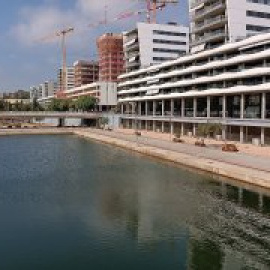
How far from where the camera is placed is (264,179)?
44875 mm

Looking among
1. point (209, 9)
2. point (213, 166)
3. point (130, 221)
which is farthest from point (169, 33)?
point (130, 221)

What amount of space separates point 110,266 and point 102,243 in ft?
12.6

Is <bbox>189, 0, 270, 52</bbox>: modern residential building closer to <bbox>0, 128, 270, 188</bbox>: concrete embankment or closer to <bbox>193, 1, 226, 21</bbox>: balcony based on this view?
<bbox>193, 1, 226, 21</bbox>: balcony

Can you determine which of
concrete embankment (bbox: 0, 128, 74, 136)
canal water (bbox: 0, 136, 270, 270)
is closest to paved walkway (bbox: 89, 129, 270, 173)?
canal water (bbox: 0, 136, 270, 270)

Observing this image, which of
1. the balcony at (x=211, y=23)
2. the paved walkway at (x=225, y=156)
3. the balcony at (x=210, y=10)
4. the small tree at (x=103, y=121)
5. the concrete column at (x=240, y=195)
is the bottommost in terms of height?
the concrete column at (x=240, y=195)

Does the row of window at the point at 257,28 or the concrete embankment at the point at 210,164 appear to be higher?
the row of window at the point at 257,28

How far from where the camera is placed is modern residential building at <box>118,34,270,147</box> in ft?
244

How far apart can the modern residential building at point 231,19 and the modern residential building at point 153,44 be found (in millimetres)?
41033

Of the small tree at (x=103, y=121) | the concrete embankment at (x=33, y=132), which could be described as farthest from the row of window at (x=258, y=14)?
the small tree at (x=103, y=121)

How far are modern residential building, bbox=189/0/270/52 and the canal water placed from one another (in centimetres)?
4045

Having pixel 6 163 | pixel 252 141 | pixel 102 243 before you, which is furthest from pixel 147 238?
pixel 252 141

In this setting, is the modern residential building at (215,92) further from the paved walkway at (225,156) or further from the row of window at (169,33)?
the row of window at (169,33)

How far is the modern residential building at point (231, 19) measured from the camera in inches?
3521

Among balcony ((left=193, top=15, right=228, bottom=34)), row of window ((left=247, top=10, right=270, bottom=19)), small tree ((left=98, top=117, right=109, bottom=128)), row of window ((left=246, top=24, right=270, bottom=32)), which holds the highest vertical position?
row of window ((left=247, top=10, right=270, bottom=19))
